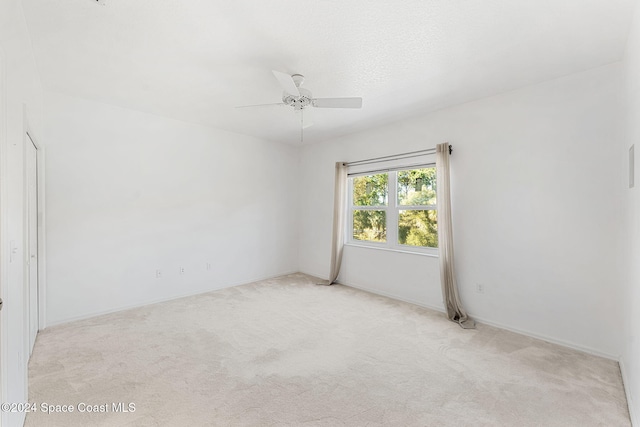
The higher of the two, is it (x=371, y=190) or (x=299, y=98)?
(x=299, y=98)

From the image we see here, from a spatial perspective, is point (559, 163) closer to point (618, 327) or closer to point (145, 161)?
point (618, 327)

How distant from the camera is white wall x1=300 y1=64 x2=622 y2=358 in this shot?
2.58 m

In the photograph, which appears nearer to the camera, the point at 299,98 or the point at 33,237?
the point at 299,98

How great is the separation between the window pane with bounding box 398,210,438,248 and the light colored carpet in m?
1.03

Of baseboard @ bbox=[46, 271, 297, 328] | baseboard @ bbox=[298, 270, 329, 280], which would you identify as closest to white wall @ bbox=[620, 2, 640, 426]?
baseboard @ bbox=[298, 270, 329, 280]

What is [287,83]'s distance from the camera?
2.35 metres

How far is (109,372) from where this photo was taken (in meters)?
2.30

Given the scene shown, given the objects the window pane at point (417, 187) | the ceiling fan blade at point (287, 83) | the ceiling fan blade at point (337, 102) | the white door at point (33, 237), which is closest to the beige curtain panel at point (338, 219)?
the window pane at point (417, 187)

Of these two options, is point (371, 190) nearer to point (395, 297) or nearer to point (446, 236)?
point (446, 236)

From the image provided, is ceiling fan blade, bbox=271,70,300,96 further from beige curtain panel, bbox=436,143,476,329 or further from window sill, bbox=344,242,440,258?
window sill, bbox=344,242,440,258

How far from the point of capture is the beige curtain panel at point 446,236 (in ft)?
11.3

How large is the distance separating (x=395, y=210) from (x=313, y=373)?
9.05 ft

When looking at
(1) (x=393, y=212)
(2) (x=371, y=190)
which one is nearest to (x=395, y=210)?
(1) (x=393, y=212)

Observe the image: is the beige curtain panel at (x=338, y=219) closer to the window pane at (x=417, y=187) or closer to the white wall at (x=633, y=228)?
the window pane at (x=417, y=187)
